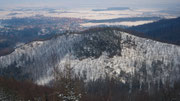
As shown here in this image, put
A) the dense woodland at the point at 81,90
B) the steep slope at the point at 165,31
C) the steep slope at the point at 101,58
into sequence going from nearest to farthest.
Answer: the dense woodland at the point at 81,90 → the steep slope at the point at 101,58 → the steep slope at the point at 165,31

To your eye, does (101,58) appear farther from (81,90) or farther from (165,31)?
(165,31)

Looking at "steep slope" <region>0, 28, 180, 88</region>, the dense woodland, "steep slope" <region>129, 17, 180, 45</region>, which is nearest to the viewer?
the dense woodland

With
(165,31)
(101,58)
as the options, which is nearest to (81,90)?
(101,58)

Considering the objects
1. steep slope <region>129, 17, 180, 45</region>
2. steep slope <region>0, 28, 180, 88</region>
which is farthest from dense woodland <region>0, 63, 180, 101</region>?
steep slope <region>129, 17, 180, 45</region>

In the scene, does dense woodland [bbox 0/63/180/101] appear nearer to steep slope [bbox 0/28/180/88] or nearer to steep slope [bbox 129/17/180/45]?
steep slope [bbox 0/28/180/88]

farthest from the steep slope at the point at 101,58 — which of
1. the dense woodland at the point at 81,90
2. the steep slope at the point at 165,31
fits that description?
the steep slope at the point at 165,31

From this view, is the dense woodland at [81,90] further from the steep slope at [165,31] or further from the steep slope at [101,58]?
the steep slope at [165,31]

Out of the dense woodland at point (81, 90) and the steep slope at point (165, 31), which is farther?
the steep slope at point (165, 31)

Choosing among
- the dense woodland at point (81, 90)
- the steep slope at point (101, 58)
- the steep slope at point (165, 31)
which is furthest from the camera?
the steep slope at point (165, 31)
